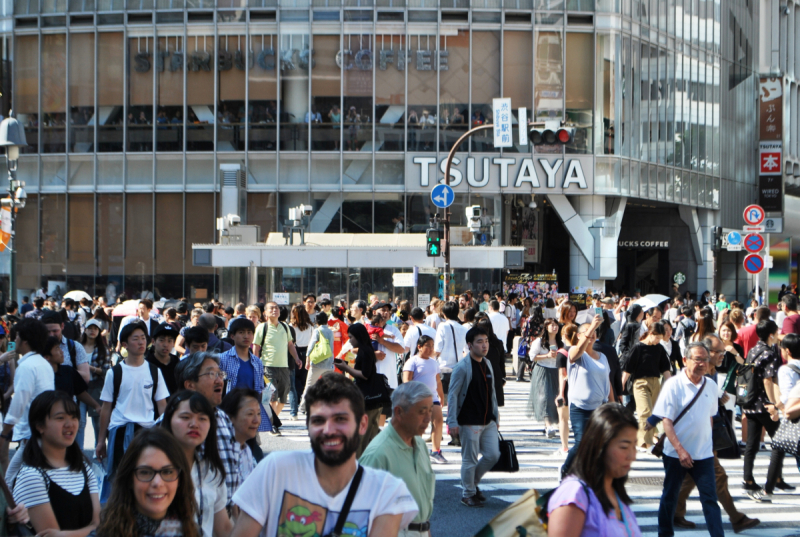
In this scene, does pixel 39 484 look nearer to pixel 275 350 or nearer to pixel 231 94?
pixel 275 350

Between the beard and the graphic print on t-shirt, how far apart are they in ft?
0.58

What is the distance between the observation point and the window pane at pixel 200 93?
35.1m

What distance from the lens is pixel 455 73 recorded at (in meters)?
34.8

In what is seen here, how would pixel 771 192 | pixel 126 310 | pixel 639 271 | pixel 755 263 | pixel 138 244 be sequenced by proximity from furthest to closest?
pixel 771 192
pixel 639 271
pixel 138 244
pixel 755 263
pixel 126 310

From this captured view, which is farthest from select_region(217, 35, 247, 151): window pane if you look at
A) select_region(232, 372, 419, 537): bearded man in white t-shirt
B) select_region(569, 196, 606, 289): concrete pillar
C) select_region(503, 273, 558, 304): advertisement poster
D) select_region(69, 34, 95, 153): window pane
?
select_region(232, 372, 419, 537): bearded man in white t-shirt

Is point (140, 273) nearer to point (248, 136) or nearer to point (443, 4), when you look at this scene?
point (248, 136)

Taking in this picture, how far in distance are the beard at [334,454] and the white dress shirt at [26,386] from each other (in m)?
4.09

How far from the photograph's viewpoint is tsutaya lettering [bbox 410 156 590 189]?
34719mm

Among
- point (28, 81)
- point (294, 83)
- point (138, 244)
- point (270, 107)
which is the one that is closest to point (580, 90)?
point (294, 83)

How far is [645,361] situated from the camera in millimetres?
11352

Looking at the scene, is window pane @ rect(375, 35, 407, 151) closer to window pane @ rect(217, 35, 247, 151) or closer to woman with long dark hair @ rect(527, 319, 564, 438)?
window pane @ rect(217, 35, 247, 151)

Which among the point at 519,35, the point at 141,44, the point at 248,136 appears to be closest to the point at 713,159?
the point at 519,35

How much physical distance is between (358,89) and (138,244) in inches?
439

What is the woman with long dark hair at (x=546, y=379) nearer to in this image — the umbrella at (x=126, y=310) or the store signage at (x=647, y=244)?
the umbrella at (x=126, y=310)
